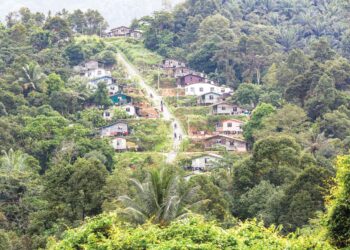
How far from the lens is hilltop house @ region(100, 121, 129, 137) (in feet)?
145

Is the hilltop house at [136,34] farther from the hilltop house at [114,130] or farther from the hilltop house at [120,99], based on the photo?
the hilltop house at [114,130]

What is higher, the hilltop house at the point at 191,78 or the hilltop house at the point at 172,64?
the hilltop house at the point at 172,64

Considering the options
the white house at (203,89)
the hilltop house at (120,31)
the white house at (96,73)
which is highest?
the hilltop house at (120,31)

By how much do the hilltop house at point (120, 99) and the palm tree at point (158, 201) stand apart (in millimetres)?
33527

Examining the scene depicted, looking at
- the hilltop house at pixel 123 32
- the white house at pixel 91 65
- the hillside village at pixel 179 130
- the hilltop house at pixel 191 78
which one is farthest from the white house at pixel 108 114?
the hilltop house at pixel 123 32

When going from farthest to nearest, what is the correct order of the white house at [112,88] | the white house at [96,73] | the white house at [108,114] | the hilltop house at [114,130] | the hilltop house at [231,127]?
the white house at [96,73] < the white house at [112,88] < the white house at [108,114] < the hilltop house at [231,127] < the hilltop house at [114,130]

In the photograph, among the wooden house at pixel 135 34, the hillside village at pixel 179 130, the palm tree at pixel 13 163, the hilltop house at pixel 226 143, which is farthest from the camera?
the wooden house at pixel 135 34

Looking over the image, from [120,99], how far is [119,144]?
1063cm

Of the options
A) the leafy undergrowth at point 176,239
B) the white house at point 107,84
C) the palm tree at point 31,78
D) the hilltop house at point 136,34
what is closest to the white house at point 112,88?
the white house at point 107,84

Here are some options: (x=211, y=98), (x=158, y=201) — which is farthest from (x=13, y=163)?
(x=211, y=98)

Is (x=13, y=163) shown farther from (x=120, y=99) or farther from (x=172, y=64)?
(x=172, y=64)

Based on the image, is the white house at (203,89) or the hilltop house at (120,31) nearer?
the white house at (203,89)

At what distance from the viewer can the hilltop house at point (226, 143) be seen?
42.5m

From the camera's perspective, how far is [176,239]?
10.7 m
